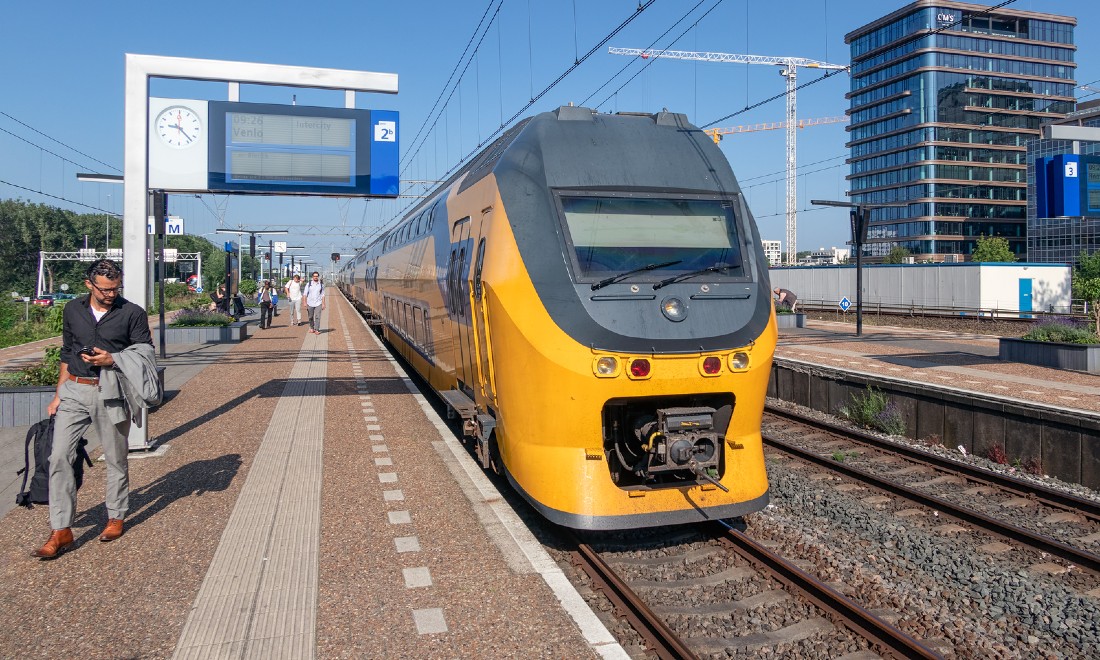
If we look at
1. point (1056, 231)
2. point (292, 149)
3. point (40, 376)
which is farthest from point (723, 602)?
point (1056, 231)

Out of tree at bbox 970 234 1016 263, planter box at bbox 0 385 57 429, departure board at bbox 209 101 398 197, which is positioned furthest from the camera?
tree at bbox 970 234 1016 263

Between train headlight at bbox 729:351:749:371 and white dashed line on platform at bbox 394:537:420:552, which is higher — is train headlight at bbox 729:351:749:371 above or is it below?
above

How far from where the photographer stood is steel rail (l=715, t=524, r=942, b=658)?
450cm

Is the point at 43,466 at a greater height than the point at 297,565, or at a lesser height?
greater

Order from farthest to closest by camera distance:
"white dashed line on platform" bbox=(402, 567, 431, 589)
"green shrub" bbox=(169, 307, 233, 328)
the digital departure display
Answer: the digital departure display → "green shrub" bbox=(169, 307, 233, 328) → "white dashed line on platform" bbox=(402, 567, 431, 589)

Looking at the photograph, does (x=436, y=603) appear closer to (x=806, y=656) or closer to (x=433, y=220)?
(x=806, y=656)

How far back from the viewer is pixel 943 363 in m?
17.3

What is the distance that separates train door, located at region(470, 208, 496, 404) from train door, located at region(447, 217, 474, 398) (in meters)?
0.31

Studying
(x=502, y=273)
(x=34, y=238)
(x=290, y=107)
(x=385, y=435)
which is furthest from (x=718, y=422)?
(x=34, y=238)

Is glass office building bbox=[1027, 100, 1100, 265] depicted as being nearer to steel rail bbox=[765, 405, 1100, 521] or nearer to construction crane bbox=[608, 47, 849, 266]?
construction crane bbox=[608, 47, 849, 266]

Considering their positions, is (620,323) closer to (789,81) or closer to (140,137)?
(140,137)

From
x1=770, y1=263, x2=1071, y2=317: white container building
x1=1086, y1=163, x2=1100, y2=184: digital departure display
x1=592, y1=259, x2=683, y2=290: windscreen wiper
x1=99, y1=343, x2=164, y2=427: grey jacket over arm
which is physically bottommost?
x1=99, y1=343, x2=164, y2=427: grey jacket over arm

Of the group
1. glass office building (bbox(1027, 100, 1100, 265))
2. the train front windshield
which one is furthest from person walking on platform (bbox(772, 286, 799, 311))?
glass office building (bbox(1027, 100, 1100, 265))

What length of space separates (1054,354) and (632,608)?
15.0 metres
